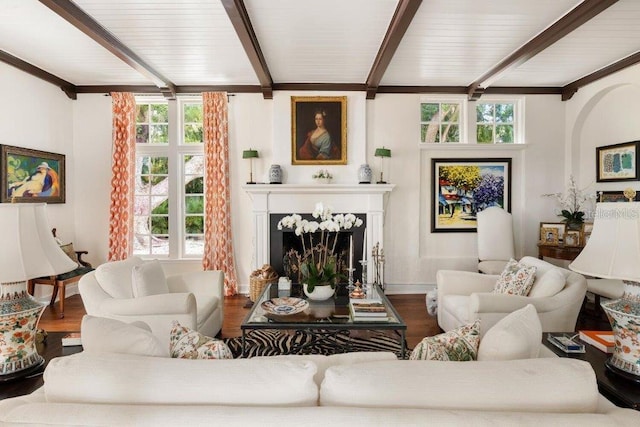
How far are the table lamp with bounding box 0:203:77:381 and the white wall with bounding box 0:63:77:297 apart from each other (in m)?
3.55

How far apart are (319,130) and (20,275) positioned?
4.11 meters

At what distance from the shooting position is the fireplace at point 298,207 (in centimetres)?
508

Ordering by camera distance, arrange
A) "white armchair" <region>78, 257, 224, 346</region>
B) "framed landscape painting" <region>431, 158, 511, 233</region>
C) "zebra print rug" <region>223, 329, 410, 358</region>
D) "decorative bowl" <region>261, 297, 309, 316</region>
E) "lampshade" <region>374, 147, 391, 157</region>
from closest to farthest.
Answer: "white armchair" <region>78, 257, 224, 346</region>
"decorative bowl" <region>261, 297, 309, 316</region>
"zebra print rug" <region>223, 329, 410, 358</region>
"lampshade" <region>374, 147, 391, 157</region>
"framed landscape painting" <region>431, 158, 511, 233</region>

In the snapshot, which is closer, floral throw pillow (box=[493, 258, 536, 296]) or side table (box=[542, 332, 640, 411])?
side table (box=[542, 332, 640, 411])

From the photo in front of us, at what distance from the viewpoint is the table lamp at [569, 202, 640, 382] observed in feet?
5.11

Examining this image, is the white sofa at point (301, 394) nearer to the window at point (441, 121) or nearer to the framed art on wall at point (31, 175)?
the framed art on wall at point (31, 175)

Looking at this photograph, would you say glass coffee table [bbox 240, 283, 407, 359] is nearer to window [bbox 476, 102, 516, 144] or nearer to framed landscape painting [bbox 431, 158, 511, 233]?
framed landscape painting [bbox 431, 158, 511, 233]

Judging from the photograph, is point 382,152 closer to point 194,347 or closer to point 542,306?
point 542,306

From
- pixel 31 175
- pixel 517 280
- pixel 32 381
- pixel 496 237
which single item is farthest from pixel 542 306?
pixel 31 175

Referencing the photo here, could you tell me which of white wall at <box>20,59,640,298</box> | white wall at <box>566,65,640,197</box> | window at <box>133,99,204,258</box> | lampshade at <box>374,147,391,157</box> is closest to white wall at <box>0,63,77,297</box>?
white wall at <box>20,59,640,298</box>

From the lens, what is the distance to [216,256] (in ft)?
16.9

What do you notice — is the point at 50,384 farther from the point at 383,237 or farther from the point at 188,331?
the point at 383,237

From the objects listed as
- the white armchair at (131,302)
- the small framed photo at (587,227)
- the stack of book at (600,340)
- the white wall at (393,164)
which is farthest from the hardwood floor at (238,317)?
the small framed photo at (587,227)

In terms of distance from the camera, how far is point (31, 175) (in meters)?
4.54
